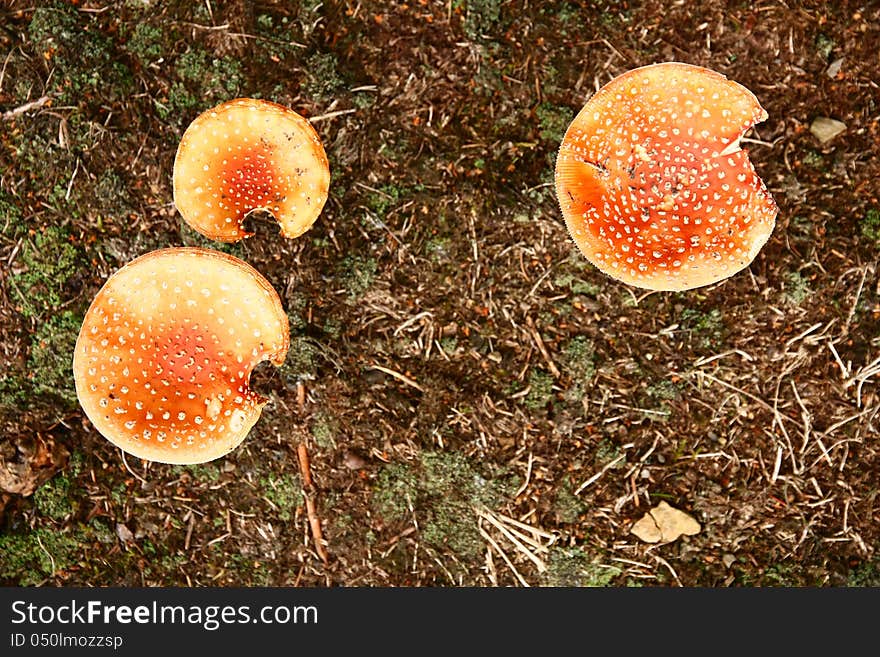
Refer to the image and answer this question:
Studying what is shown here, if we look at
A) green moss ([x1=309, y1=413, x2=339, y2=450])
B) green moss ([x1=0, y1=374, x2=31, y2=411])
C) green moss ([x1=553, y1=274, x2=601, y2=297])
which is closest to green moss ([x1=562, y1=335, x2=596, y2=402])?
green moss ([x1=553, y1=274, x2=601, y2=297])

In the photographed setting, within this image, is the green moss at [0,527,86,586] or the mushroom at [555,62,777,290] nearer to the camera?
the mushroom at [555,62,777,290]

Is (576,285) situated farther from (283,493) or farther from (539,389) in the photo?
(283,493)

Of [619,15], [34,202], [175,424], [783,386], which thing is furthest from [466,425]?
[34,202]

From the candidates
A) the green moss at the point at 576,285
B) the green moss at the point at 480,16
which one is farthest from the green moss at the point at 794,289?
the green moss at the point at 480,16

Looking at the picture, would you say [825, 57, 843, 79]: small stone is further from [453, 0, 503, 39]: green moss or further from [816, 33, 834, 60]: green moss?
[453, 0, 503, 39]: green moss

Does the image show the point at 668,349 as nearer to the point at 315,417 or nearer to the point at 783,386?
the point at 783,386

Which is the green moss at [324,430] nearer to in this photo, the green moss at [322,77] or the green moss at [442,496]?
the green moss at [442,496]
